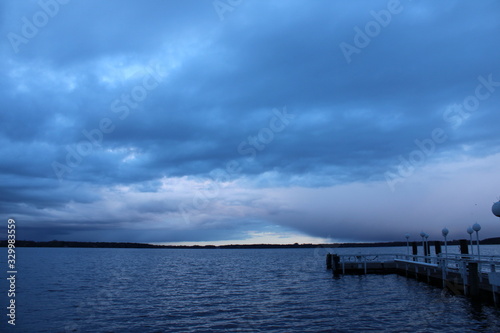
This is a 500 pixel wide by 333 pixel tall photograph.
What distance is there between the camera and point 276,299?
30656mm

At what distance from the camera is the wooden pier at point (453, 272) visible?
2495 centimetres

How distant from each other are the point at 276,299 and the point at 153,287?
52.9 feet

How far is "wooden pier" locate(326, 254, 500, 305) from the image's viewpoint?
24952mm

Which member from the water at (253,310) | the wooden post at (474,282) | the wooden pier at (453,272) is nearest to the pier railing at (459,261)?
the wooden pier at (453,272)

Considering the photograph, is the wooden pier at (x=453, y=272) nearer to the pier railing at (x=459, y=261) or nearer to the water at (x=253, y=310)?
the pier railing at (x=459, y=261)

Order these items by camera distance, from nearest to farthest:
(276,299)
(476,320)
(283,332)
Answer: (283,332) → (476,320) → (276,299)

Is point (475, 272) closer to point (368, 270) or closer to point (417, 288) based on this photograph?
point (417, 288)

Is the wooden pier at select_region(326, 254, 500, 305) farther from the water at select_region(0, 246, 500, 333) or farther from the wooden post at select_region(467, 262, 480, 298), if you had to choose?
the water at select_region(0, 246, 500, 333)

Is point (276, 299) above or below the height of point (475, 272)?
below

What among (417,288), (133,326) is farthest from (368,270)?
(133,326)

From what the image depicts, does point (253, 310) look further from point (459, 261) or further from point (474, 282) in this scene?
point (459, 261)

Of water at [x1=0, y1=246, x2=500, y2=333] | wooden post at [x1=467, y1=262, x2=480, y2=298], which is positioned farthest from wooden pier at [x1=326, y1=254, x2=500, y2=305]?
water at [x1=0, y1=246, x2=500, y2=333]

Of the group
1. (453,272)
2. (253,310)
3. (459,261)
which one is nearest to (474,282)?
(459,261)

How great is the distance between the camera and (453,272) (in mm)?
32000
